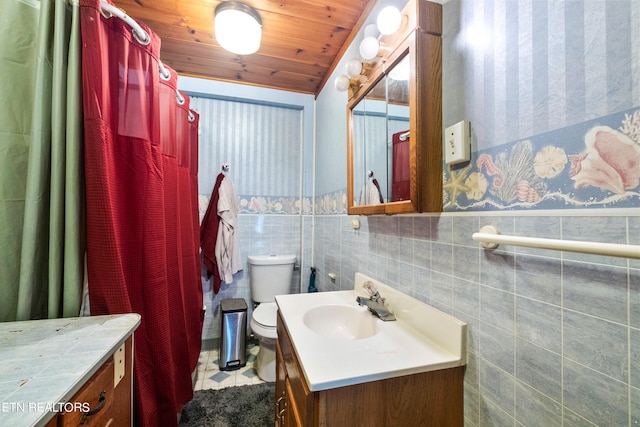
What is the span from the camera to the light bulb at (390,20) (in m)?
0.89

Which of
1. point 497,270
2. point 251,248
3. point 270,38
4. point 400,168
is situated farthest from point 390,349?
point 270,38

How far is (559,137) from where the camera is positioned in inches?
19.5

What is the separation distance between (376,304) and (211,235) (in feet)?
5.03

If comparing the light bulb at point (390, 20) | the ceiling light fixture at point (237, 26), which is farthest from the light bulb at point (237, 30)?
the light bulb at point (390, 20)

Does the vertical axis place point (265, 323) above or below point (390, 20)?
below

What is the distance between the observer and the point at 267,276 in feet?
6.80

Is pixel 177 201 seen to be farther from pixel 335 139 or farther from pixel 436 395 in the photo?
pixel 436 395

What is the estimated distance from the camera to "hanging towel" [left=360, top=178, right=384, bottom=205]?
1136mm

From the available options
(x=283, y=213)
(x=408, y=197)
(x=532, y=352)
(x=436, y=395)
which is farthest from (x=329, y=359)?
(x=283, y=213)

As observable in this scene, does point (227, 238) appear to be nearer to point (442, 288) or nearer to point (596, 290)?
point (442, 288)

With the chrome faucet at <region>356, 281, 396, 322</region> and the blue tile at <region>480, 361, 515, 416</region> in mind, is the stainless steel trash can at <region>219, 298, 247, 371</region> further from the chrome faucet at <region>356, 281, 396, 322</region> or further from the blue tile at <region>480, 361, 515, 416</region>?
the blue tile at <region>480, 361, 515, 416</region>

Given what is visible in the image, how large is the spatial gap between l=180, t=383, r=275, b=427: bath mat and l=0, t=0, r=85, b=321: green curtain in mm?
1020

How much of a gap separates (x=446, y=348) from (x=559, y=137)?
2.00 ft

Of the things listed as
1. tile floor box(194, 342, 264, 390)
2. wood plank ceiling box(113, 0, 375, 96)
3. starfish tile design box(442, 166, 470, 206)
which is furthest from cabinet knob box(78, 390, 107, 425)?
wood plank ceiling box(113, 0, 375, 96)
